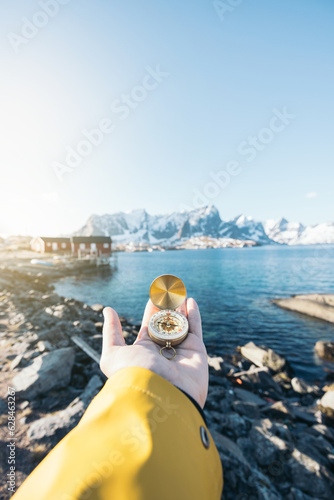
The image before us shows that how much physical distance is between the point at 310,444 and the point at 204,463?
19.1 feet

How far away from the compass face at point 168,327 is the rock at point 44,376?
412 cm

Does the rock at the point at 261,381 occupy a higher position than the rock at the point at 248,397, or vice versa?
the rock at the point at 248,397

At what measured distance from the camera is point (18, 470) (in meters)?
3.63

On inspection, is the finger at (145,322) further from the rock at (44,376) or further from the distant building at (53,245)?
the distant building at (53,245)

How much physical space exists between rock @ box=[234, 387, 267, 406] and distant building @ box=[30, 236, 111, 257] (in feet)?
209

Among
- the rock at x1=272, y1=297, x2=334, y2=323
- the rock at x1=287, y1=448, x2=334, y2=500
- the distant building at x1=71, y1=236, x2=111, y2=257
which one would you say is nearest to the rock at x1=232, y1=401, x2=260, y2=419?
the rock at x1=287, y1=448, x2=334, y2=500

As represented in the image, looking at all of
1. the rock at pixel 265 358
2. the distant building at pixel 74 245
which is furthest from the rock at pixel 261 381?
the distant building at pixel 74 245

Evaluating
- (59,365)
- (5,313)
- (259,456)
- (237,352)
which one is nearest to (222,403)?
(259,456)

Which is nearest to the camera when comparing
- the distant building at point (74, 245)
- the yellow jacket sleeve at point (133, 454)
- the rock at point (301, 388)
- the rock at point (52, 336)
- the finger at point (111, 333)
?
the yellow jacket sleeve at point (133, 454)

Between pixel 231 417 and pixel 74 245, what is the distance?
70.1 m

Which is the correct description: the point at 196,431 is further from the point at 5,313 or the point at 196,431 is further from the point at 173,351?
the point at 5,313

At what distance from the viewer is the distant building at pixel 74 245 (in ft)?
220

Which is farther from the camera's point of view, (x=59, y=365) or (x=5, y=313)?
(x=5, y=313)

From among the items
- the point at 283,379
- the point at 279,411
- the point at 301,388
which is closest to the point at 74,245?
the point at 283,379
